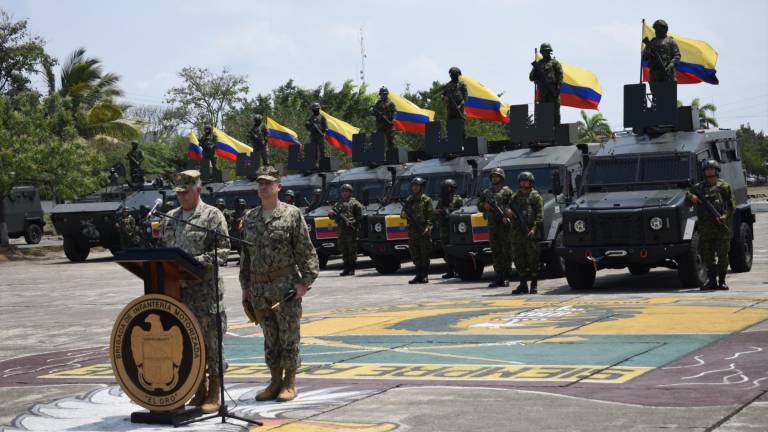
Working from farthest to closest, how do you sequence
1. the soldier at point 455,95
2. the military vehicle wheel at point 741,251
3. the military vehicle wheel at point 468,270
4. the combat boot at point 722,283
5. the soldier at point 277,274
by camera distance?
1. the soldier at point 455,95
2. the military vehicle wheel at point 468,270
3. the military vehicle wheel at point 741,251
4. the combat boot at point 722,283
5. the soldier at point 277,274

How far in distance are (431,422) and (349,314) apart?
728 cm

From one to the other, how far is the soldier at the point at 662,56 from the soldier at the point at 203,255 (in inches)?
480

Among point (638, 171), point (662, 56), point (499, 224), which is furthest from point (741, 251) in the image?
point (499, 224)

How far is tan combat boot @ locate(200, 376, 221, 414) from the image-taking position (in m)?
7.64

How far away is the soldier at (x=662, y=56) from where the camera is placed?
18500 millimetres

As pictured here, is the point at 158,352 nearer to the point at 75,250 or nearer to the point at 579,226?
the point at 579,226

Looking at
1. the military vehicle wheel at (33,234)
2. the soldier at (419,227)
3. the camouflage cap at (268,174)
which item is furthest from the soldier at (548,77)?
the military vehicle wheel at (33,234)

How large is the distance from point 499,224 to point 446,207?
3.38m

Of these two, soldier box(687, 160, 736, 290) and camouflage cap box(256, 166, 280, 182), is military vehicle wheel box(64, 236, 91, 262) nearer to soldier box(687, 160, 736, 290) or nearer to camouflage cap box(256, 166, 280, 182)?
soldier box(687, 160, 736, 290)

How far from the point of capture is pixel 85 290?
21.4m

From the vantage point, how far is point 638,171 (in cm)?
1661

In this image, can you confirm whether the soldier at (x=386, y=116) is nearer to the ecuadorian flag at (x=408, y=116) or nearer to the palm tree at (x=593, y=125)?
the ecuadorian flag at (x=408, y=116)

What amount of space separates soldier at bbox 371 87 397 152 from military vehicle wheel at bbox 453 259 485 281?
7.11 meters

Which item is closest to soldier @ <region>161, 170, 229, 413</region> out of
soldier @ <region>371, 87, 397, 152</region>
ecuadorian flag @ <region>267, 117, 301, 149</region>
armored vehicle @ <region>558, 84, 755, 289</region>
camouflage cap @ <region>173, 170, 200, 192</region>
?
camouflage cap @ <region>173, 170, 200, 192</region>
